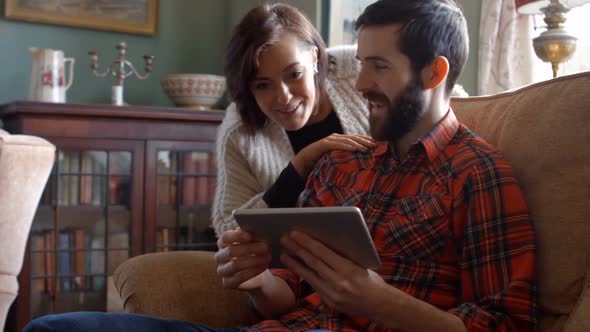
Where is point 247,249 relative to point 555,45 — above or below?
below

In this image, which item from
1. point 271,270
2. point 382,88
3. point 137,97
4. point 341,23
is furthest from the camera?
point 137,97

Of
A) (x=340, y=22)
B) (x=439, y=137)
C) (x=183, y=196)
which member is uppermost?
(x=340, y=22)

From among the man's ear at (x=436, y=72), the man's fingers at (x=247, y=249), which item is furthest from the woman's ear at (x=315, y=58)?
the man's fingers at (x=247, y=249)

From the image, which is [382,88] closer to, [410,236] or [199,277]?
[410,236]

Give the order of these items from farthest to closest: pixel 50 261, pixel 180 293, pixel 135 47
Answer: pixel 135 47 → pixel 50 261 → pixel 180 293

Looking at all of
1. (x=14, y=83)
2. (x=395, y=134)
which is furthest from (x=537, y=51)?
(x=14, y=83)

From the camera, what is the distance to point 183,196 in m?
3.06

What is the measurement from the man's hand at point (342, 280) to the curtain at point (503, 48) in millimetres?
1452

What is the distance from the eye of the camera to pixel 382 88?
1.22 m

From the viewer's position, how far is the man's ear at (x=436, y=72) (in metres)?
1.20

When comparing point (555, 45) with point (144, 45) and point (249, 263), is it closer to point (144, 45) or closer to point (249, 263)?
point (249, 263)

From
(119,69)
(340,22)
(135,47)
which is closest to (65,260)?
(119,69)

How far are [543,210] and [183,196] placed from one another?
7.03 ft

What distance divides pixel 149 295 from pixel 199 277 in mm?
111
